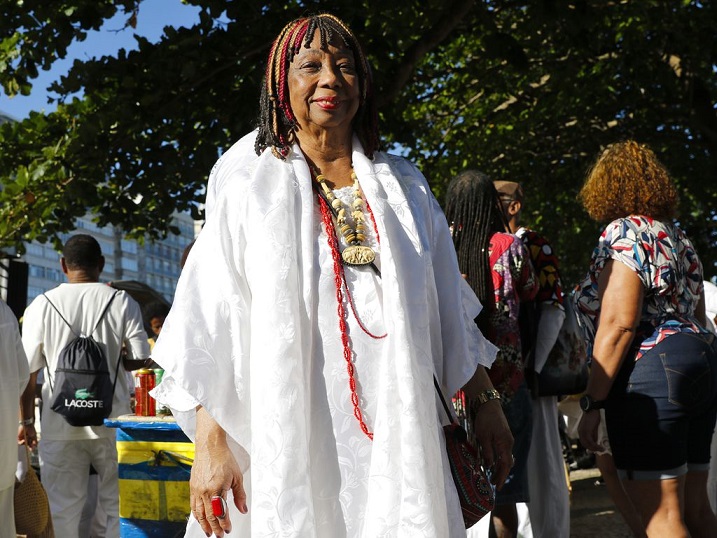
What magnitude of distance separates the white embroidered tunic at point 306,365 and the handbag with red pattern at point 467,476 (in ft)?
0.16

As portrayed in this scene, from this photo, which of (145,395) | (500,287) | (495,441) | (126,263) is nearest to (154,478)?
(145,395)

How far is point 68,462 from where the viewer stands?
722cm

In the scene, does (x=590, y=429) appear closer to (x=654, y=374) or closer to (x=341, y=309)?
(x=654, y=374)

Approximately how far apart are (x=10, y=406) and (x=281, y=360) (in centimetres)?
324

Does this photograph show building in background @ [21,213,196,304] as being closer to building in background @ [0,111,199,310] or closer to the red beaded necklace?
building in background @ [0,111,199,310]

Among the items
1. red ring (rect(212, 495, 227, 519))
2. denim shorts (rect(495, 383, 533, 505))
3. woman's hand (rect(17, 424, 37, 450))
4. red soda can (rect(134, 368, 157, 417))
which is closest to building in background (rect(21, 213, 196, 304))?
woman's hand (rect(17, 424, 37, 450))

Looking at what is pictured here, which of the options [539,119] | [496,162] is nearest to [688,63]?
[539,119]

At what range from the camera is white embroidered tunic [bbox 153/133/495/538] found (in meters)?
2.60

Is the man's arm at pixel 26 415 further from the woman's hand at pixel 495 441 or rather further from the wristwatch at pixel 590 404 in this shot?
the woman's hand at pixel 495 441

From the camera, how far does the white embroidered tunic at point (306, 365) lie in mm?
2602

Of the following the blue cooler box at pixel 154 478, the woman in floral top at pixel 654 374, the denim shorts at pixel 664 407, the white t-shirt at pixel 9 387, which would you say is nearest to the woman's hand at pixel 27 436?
the white t-shirt at pixel 9 387

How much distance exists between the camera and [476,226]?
5.40 metres

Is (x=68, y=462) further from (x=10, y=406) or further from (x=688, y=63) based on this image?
(x=688, y=63)

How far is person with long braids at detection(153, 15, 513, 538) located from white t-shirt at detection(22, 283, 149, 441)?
446cm
